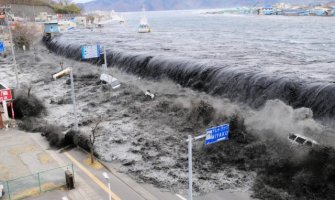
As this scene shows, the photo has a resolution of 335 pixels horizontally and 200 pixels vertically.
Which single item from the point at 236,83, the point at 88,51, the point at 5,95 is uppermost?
the point at 88,51

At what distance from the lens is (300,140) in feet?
79.6

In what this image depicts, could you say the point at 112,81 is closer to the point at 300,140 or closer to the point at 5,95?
the point at 5,95

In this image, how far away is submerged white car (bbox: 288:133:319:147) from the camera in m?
23.6

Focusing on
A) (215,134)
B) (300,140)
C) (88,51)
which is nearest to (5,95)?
(88,51)

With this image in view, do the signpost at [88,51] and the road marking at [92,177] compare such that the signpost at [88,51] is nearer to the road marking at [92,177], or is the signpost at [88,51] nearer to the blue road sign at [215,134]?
the road marking at [92,177]

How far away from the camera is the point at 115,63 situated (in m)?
58.4

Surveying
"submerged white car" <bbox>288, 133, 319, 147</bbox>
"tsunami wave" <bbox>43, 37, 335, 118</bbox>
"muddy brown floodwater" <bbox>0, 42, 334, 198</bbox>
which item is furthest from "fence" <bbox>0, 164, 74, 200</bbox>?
"tsunami wave" <bbox>43, 37, 335, 118</bbox>

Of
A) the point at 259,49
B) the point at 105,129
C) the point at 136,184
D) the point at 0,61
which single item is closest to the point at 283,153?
the point at 136,184

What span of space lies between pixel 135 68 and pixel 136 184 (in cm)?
3383

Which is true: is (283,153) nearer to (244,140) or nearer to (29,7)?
(244,140)

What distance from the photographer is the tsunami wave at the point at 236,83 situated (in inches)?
1195

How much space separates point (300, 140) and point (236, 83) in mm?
14092

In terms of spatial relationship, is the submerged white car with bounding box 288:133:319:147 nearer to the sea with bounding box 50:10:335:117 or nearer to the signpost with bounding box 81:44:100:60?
the sea with bounding box 50:10:335:117

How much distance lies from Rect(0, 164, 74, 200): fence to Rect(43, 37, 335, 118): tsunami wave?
19.8 metres
